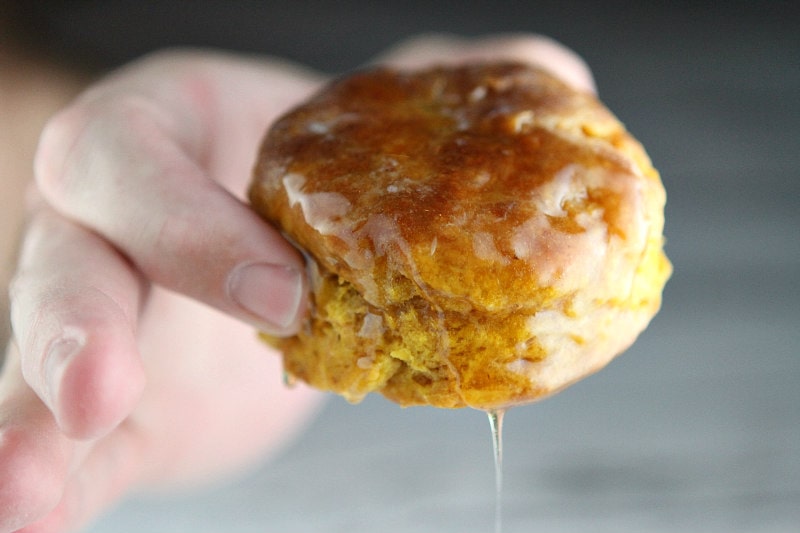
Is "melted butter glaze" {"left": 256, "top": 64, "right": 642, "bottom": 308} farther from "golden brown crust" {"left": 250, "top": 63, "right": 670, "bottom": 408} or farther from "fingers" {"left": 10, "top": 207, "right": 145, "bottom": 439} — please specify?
"fingers" {"left": 10, "top": 207, "right": 145, "bottom": 439}

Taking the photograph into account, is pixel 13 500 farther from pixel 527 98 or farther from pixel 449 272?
pixel 527 98

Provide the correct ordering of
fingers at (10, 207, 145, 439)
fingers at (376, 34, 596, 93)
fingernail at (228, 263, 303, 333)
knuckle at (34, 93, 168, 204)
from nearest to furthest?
fingers at (10, 207, 145, 439) < fingernail at (228, 263, 303, 333) < knuckle at (34, 93, 168, 204) < fingers at (376, 34, 596, 93)

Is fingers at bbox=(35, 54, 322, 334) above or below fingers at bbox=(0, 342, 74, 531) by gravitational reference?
above

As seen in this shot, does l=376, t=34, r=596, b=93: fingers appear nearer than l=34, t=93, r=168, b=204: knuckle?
No

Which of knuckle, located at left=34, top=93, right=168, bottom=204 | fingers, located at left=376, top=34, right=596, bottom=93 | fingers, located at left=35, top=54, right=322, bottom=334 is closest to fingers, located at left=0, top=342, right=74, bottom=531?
fingers, located at left=35, top=54, right=322, bottom=334

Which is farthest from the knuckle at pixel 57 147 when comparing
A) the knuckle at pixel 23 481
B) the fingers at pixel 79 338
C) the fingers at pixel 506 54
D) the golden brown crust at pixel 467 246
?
the fingers at pixel 506 54

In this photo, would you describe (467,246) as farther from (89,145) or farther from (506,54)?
(506,54)

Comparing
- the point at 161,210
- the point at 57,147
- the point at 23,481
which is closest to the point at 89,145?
the point at 57,147

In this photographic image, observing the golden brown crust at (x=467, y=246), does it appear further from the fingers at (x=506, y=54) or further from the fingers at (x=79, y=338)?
the fingers at (x=506, y=54)

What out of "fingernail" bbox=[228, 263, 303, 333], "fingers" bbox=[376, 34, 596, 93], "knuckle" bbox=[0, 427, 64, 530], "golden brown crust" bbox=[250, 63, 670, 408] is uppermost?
"golden brown crust" bbox=[250, 63, 670, 408]
